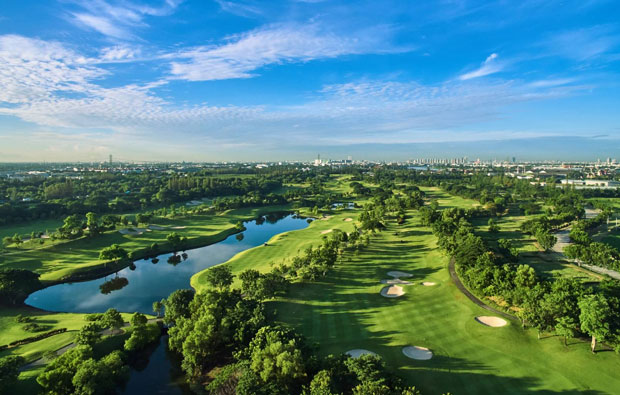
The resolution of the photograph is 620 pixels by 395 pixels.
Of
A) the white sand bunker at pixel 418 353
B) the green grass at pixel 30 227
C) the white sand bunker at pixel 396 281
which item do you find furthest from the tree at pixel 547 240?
the green grass at pixel 30 227

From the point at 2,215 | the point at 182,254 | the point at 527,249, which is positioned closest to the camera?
the point at 527,249

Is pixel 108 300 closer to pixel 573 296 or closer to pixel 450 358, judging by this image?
pixel 450 358

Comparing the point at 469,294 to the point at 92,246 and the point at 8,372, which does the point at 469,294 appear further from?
the point at 92,246

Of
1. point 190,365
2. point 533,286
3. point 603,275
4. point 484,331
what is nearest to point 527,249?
point 603,275

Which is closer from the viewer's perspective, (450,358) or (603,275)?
(450,358)

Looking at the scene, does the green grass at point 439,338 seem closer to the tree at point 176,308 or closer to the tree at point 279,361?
the tree at point 279,361

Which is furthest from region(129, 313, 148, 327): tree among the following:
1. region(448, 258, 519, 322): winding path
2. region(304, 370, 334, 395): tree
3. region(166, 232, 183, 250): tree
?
region(448, 258, 519, 322): winding path

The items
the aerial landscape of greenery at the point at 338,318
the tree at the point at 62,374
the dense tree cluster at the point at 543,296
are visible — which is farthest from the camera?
the dense tree cluster at the point at 543,296

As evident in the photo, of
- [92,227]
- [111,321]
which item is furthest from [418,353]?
[92,227]
